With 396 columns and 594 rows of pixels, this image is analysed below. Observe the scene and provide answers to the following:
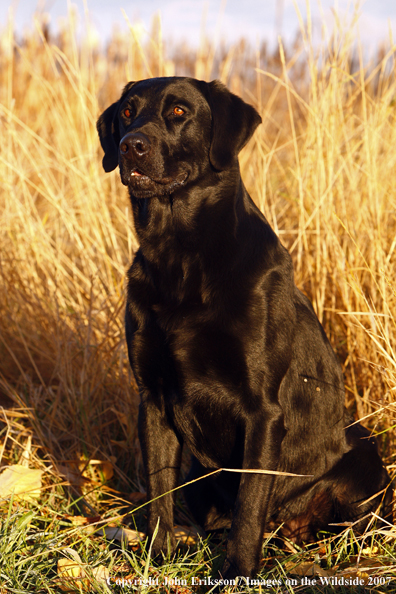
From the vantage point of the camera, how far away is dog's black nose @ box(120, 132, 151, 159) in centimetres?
189

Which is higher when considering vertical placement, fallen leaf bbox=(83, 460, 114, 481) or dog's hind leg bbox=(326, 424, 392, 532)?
dog's hind leg bbox=(326, 424, 392, 532)

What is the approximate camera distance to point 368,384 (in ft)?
8.75

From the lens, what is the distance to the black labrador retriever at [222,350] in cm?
184

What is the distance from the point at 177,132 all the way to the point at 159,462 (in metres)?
1.13

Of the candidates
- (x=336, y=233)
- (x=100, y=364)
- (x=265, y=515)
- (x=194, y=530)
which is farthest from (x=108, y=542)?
(x=336, y=233)

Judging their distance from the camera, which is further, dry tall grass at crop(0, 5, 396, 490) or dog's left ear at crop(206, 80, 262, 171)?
dry tall grass at crop(0, 5, 396, 490)

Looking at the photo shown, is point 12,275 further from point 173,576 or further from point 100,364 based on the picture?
point 173,576

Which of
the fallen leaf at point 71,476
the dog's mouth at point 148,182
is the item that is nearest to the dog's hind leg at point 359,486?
the fallen leaf at point 71,476

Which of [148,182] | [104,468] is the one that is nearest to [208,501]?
[104,468]

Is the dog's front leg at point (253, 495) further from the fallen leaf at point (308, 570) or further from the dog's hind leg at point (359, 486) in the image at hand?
the dog's hind leg at point (359, 486)

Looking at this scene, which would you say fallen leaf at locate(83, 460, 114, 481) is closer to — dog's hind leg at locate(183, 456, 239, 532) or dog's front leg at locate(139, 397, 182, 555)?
dog's hind leg at locate(183, 456, 239, 532)

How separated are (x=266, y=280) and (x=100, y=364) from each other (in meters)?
1.23

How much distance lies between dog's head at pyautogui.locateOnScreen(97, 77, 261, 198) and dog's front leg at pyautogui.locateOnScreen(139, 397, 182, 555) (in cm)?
77

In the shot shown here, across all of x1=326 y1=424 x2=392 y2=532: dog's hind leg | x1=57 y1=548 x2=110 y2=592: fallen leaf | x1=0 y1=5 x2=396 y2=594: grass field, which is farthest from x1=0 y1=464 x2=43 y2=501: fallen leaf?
x1=326 y1=424 x2=392 y2=532: dog's hind leg
